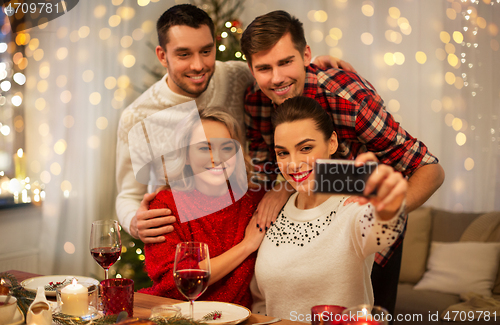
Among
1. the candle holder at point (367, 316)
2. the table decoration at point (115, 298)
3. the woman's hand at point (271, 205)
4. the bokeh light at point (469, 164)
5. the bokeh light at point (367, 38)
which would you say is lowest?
the table decoration at point (115, 298)

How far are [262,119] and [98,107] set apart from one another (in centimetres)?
118

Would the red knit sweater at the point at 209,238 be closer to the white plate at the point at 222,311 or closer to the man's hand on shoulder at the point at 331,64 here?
the white plate at the point at 222,311

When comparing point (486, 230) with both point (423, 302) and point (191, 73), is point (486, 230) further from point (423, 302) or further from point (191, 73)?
point (191, 73)

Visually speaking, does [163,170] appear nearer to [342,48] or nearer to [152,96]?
[152,96]

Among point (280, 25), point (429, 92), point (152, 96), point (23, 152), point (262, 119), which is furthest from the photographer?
point (429, 92)

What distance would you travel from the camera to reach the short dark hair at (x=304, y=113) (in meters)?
1.38

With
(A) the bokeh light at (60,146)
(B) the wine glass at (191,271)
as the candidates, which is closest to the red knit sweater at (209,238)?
(B) the wine glass at (191,271)

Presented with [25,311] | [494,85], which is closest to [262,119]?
[25,311]

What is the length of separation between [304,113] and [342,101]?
33 cm

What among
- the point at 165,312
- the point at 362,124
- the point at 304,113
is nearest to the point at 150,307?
the point at 165,312

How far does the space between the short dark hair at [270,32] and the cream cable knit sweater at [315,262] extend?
69cm

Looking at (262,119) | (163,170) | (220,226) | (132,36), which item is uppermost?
(132,36)

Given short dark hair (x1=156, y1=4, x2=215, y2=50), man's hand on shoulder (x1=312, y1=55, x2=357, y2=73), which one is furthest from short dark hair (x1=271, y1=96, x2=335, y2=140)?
short dark hair (x1=156, y1=4, x2=215, y2=50)

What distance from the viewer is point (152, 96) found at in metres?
2.04
